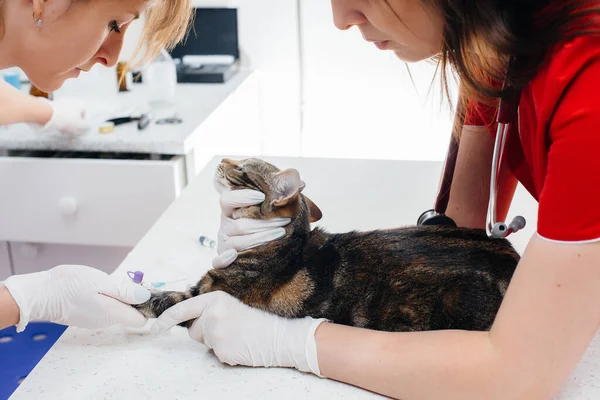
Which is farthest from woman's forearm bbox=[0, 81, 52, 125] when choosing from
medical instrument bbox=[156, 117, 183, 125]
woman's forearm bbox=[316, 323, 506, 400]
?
woman's forearm bbox=[316, 323, 506, 400]

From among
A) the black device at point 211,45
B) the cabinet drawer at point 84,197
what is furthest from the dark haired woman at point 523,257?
the black device at point 211,45

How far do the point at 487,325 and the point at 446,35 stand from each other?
0.44 metres

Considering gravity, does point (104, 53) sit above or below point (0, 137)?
above

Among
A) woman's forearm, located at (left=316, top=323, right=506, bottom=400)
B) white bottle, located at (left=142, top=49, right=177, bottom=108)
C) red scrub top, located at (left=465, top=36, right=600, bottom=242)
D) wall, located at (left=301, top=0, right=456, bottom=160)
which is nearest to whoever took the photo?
red scrub top, located at (left=465, top=36, right=600, bottom=242)

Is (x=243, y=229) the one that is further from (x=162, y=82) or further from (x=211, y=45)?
(x=211, y=45)

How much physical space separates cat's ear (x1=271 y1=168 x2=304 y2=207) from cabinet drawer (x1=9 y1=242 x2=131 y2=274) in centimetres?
136

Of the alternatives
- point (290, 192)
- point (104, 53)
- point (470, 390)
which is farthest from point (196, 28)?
point (470, 390)

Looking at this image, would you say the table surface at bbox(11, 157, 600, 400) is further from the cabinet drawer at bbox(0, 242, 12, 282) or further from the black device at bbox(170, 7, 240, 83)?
the black device at bbox(170, 7, 240, 83)

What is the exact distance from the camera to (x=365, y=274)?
1.03 meters

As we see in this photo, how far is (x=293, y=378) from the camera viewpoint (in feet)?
3.14

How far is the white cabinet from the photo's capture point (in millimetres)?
2307

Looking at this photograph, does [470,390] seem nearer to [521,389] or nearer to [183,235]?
[521,389]

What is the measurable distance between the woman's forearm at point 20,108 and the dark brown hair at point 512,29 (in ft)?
5.19

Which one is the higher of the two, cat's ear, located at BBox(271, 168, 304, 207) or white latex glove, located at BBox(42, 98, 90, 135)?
cat's ear, located at BBox(271, 168, 304, 207)
